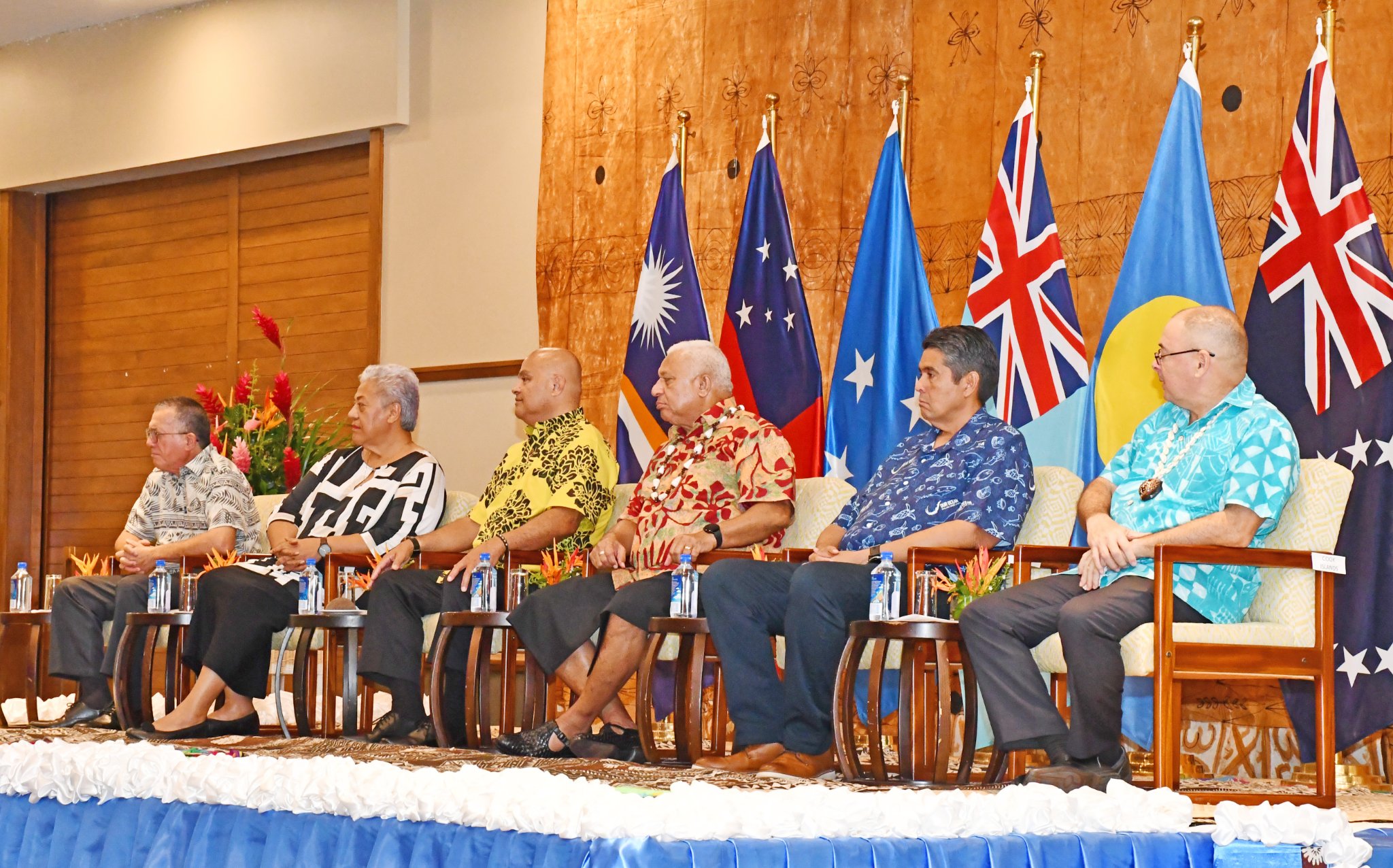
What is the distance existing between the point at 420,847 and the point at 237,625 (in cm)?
205

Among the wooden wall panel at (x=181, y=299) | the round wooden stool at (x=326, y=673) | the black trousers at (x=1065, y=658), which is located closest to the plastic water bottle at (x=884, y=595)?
the black trousers at (x=1065, y=658)

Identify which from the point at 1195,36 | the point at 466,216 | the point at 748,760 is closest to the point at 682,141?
the point at 466,216

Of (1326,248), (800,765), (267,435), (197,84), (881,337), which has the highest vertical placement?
(197,84)

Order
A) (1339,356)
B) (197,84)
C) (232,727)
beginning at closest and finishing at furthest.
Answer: (1339,356)
(232,727)
(197,84)

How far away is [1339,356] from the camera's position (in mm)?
3895

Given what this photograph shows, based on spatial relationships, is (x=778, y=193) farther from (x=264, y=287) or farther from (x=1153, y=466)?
(x=264, y=287)

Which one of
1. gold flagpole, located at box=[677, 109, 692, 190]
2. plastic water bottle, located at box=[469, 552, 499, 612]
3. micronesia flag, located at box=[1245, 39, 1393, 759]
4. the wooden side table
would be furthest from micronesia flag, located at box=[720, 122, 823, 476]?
the wooden side table

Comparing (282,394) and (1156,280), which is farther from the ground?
(1156,280)

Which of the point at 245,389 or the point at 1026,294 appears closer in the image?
the point at 1026,294

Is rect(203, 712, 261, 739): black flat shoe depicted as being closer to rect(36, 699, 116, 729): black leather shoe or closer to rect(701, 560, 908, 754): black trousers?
rect(36, 699, 116, 729): black leather shoe

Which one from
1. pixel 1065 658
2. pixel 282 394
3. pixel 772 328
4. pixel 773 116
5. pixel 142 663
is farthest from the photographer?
pixel 282 394

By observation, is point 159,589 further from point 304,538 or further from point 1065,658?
point 1065,658

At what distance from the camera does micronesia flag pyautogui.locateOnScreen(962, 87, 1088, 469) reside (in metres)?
4.53

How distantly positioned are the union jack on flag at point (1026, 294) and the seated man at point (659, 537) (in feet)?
2.95
